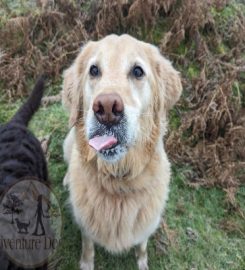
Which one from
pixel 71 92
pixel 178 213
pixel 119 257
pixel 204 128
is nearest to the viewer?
pixel 71 92

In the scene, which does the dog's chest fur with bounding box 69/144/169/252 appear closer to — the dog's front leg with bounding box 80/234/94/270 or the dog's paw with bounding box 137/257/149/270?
the dog's front leg with bounding box 80/234/94/270

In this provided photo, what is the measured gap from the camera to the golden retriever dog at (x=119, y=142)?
2922 millimetres

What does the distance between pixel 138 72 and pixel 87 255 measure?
1720 mm

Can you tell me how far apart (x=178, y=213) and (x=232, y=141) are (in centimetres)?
97

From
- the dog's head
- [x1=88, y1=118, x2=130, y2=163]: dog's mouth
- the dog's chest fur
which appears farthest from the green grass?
[x1=88, y1=118, x2=130, y2=163]: dog's mouth

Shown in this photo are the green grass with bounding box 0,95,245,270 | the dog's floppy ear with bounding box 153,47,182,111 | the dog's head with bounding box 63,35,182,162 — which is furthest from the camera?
the green grass with bounding box 0,95,245,270

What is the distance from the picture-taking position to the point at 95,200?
140 inches

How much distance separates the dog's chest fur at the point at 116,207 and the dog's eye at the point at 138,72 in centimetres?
80

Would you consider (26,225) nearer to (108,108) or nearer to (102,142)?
(102,142)

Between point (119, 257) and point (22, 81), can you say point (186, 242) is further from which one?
point (22, 81)

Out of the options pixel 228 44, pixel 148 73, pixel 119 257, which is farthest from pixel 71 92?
pixel 228 44

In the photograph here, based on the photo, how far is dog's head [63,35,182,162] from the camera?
2.82 m

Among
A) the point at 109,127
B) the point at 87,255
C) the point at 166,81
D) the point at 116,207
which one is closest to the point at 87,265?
the point at 87,255

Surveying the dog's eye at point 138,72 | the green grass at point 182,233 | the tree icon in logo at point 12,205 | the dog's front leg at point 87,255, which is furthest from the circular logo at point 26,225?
the dog's eye at point 138,72
